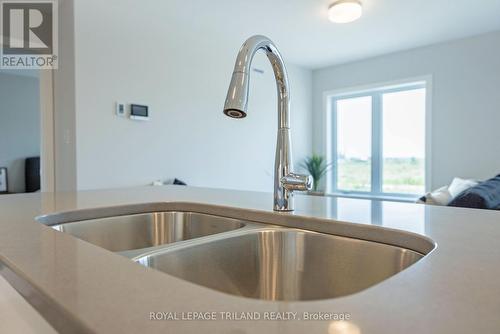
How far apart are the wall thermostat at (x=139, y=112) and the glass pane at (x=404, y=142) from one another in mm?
3000

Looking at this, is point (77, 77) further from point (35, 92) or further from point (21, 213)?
point (35, 92)

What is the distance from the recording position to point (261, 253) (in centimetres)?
79

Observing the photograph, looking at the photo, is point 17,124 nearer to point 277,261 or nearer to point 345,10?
point 345,10

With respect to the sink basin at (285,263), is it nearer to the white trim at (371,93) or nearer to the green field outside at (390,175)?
the white trim at (371,93)

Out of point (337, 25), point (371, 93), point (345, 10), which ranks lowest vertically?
point (371, 93)

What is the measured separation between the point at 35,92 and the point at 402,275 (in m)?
6.45

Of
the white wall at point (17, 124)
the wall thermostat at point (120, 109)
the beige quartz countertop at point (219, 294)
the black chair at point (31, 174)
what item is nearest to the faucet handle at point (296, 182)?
the beige quartz countertop at point (219, 294)

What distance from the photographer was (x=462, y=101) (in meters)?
3.66

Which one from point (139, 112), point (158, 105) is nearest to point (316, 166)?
point (158, 105)

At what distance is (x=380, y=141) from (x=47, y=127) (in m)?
3.75

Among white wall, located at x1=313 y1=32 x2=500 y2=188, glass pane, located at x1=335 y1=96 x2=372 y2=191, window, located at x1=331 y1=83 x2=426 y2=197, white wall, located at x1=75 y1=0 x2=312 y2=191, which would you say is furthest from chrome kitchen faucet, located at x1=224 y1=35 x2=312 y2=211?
glass pane, located at x1=335 y1=96 x2=372 y2=191

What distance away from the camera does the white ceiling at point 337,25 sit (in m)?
2.85

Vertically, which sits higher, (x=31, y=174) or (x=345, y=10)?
(x=345, y=10)

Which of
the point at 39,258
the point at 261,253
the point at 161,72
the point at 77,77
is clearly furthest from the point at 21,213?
the point at 161,72
